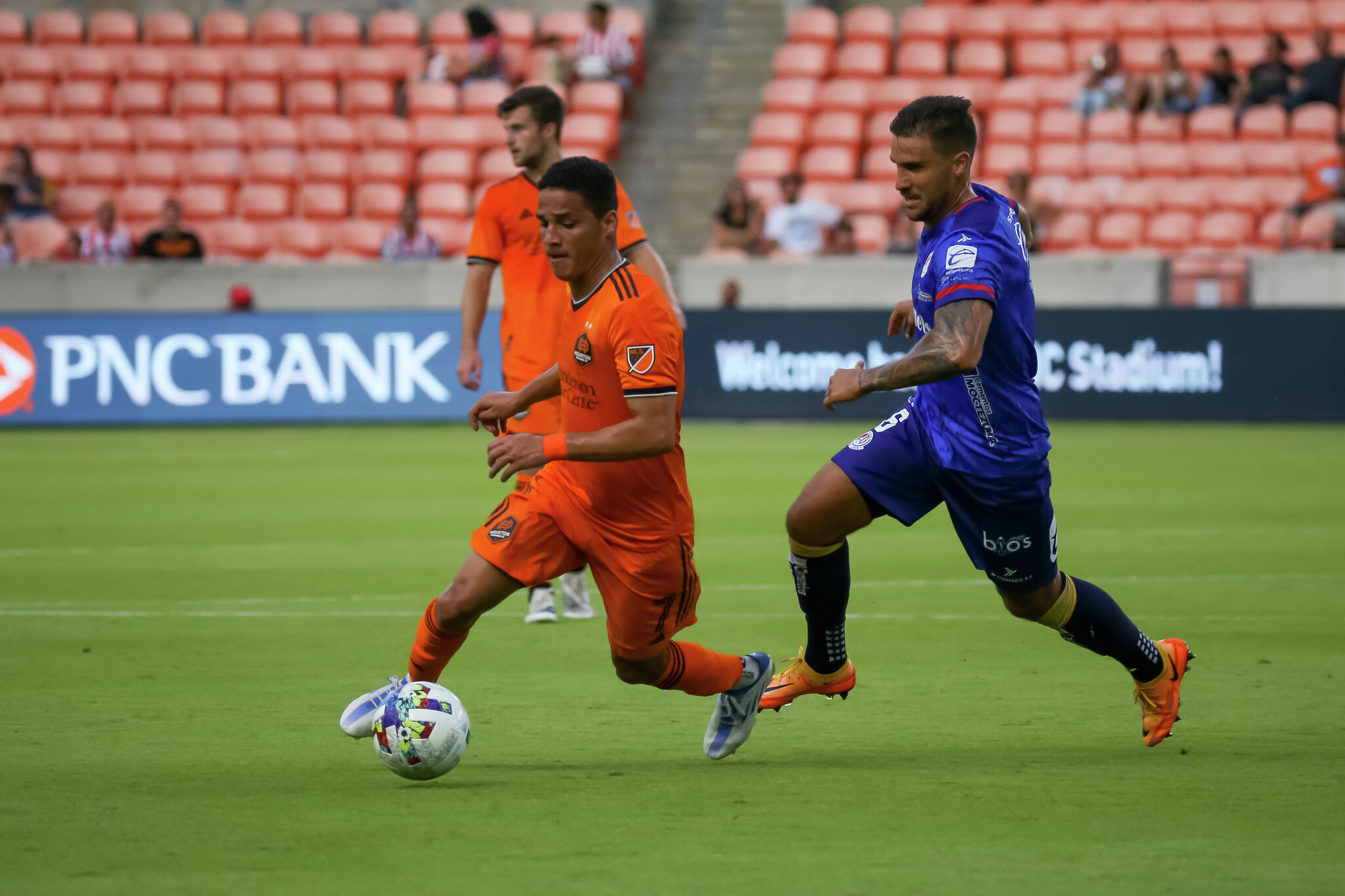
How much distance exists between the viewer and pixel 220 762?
18.2ft

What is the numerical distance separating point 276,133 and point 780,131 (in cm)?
705

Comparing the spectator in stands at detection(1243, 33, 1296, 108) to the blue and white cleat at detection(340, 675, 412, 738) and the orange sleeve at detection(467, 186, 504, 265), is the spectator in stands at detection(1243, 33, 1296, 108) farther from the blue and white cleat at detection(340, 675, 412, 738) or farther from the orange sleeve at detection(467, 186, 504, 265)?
the blue and white cleat at detection(340, 675, 412, 738)

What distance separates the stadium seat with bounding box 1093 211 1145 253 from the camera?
2153 centimetres

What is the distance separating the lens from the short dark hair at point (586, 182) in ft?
17.3

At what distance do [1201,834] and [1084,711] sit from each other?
1695 mm

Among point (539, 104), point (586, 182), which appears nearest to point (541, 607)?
point (539, 104)

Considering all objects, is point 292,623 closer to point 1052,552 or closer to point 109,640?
point 109,640

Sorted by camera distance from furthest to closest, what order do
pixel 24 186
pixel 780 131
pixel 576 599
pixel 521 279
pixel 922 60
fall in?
pixel 922 60, pixel 780 131, pixel 24 186, pixel 576 599, pixel 521 279

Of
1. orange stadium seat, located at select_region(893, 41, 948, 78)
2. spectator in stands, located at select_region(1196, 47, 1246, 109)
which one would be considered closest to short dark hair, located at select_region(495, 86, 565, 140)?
spectator in stands, located at select_region(1196, 47, 1246, 109)

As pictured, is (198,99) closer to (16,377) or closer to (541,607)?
(16,377)

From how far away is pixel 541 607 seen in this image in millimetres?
8531

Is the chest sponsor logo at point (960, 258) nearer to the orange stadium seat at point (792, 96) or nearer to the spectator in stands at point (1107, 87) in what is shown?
the spectator in stands at point (1107, 87)

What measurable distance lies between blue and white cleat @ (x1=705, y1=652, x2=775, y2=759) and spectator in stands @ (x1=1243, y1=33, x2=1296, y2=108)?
60.4 feet

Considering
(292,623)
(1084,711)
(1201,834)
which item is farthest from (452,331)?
(1201,834)
